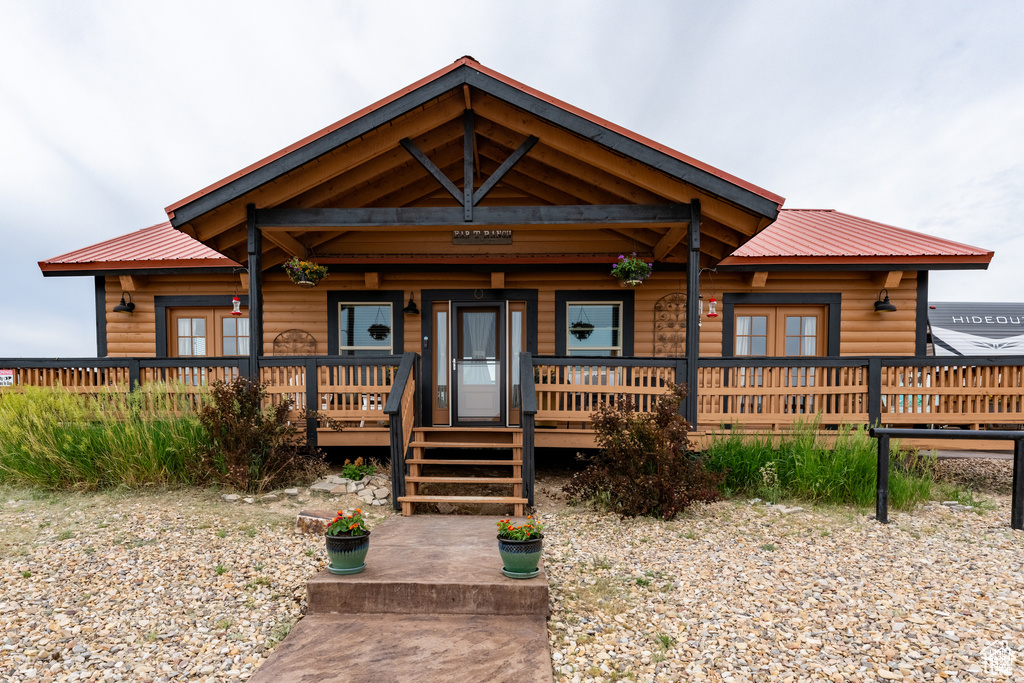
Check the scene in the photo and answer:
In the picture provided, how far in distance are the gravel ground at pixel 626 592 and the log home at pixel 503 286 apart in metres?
1.55

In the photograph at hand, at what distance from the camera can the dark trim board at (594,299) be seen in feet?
28.1

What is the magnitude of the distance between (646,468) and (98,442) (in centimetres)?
597

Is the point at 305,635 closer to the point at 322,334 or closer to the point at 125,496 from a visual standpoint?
the point at 125,496

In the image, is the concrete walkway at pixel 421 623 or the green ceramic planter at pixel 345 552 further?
the green ceramic planter at pixel 345 552

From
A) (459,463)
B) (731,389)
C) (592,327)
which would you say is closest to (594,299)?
(592,327)

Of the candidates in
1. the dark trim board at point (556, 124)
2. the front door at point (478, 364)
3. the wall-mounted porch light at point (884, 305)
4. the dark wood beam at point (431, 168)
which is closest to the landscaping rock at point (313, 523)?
the dark wood beam at point (431, 168)

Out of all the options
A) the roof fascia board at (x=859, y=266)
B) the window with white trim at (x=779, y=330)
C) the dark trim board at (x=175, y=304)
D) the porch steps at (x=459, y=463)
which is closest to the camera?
the porch steps at (x=459, y=463)

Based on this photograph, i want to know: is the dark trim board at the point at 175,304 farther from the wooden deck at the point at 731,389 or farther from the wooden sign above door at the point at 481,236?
the wooden sign above door at the point at 481,236

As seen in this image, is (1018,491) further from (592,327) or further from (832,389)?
(592,327)

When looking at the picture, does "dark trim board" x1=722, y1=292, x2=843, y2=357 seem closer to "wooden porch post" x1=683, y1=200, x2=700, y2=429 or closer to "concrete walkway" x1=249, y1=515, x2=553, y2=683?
"wooden porch post" x1=683, y1=200, x2=700, y2=429

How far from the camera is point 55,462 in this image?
19.1ft

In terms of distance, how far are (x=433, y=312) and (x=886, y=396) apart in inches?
250

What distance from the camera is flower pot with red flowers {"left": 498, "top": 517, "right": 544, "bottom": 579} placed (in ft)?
11.7

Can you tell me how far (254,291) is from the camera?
6406 millimetres
